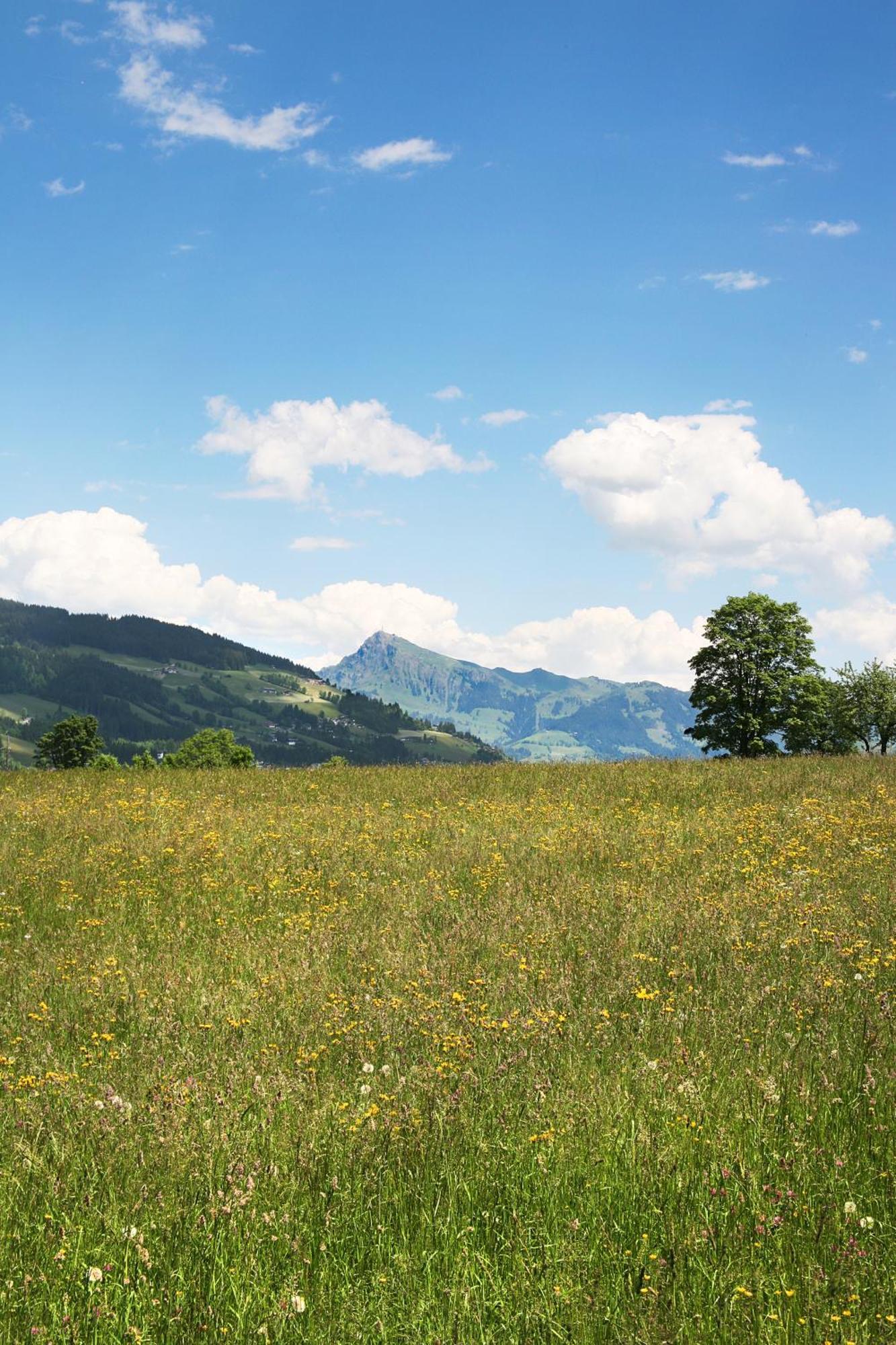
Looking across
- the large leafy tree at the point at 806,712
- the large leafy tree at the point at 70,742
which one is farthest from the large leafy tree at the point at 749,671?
the large leafy tree at the point at 70,742

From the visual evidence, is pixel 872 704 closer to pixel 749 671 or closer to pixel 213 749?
pixel 749 671

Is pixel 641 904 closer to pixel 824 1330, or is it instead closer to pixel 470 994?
pixel 470 994

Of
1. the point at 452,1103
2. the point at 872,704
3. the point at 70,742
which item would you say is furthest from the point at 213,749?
the point at 452,1103

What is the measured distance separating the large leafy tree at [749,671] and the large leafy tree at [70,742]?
347ft

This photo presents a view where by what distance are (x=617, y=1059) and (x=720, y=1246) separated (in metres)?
1.81

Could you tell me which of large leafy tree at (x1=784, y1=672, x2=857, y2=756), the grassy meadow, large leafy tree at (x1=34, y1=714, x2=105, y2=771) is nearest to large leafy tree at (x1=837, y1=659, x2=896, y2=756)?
large leafy tree at (x1=784, y1=672, x2=857, y2=756)

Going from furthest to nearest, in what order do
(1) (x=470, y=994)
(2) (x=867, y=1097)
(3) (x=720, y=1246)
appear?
(1) (x=470, y=994) → (2) (x=867, y=1097) → (3) (x=720, y=1246)

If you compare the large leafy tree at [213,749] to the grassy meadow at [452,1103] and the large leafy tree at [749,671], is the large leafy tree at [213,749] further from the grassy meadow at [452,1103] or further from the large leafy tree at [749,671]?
the grassy meadow at [452,1103]

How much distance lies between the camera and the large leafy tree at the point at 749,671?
→ 51438mm

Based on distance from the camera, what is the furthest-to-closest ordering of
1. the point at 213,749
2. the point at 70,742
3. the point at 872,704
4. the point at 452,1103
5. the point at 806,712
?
the point at 70,742 → the point at 213,749 → the point at 872,704 → the point at 806,712 → the point at 452,1103

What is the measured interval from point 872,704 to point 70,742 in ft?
379

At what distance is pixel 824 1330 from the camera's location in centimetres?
298

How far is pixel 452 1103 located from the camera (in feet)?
15.2

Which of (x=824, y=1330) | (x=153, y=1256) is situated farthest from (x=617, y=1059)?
(x=153, y=1256)
